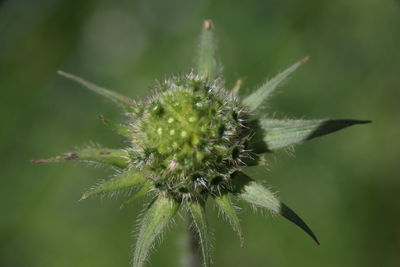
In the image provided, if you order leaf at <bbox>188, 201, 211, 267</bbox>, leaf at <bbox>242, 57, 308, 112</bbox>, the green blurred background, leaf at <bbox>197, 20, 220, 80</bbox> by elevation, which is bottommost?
leaf at <bbox>188, 201, 211, 267</bbox>

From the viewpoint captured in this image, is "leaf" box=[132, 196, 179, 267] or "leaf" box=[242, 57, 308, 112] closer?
"leaf" box=[132, 196, 179, 267]

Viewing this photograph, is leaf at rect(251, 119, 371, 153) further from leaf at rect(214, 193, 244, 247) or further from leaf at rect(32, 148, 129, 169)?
leaf at rect(32, 148, 129, 169)

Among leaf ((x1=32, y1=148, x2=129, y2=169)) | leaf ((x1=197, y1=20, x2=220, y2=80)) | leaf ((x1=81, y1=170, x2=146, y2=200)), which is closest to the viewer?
leaf ((x1=81, y1=170, x2=146, y2=200))

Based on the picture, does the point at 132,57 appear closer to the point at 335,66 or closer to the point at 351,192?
the point at 335,66

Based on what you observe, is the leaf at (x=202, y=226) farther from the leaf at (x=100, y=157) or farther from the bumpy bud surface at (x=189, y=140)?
the leaf at (x=100, y=157)

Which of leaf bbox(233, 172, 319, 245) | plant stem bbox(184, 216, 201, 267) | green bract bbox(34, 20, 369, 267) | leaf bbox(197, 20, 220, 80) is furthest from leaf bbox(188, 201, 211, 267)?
leaf bbox(197, 20, 220, 80)

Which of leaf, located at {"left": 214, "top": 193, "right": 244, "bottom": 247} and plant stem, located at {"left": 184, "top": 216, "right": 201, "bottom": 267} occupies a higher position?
plant stem, located at {"left": 184, "top": 216, "right": 201, "bottom": 267}
